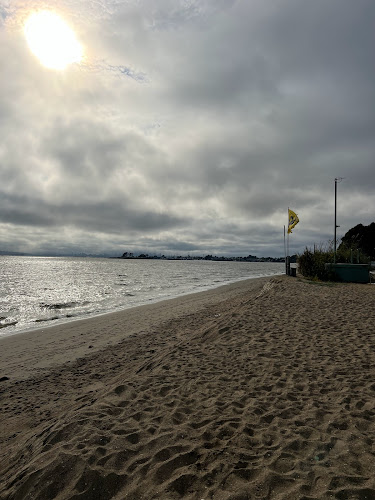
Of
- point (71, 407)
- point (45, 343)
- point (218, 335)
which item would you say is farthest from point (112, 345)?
point (71, 407)

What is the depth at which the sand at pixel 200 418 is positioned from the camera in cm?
316

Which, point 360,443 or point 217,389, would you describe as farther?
point 217,389

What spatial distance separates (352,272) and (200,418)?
839 inches

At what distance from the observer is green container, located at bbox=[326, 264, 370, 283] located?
849 inches

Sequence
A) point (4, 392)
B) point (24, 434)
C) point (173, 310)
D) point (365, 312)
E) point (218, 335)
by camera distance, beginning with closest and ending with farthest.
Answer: point (24, 434) → point (4, 392) → point (218, 335) → point (365, 312) → point (173, 310)

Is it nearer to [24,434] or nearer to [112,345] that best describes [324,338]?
[112,345]

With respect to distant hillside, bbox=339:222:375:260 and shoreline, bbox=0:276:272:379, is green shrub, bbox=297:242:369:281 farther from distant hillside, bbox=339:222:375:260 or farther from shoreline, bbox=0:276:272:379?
distant hillside, bbox=339:222:375:260

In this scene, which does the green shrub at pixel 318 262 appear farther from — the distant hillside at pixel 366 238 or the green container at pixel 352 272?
the distant hillside at pixel 366 238

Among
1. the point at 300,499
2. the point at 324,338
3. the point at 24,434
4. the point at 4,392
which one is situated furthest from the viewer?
the point at 324,338

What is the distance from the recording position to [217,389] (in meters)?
5.25

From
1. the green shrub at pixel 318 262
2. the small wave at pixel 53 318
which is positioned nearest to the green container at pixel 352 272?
the green shrub at pixel 318 262

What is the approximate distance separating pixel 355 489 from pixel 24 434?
446cm

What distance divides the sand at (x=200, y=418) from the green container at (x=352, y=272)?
14695mm

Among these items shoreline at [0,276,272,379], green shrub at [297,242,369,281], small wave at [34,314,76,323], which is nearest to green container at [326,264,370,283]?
green shrub at [297,242,369,281]
